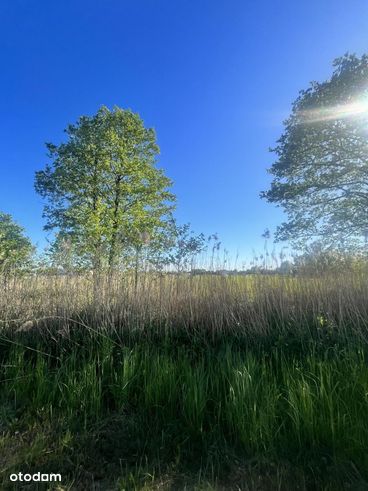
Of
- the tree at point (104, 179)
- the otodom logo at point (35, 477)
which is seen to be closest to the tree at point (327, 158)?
the tree at point (104, 179)

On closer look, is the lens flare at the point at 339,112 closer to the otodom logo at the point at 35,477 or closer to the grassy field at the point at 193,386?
the grassy field at the point at 193,386

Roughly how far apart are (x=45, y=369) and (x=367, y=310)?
4.15 m

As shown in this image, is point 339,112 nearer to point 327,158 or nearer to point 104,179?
point 327,158

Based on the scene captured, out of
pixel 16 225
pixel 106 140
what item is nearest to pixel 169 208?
pixel 106 140

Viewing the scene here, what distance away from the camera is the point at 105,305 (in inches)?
169

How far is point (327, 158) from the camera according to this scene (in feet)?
41.4

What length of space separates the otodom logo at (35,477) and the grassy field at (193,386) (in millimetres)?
55

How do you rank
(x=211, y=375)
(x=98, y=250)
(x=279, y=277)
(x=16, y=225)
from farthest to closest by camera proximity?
(x=16, y=225)
(x=98, y=250)
(x=279, y=277)
(x=211, y=375)

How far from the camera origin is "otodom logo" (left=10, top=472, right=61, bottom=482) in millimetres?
1848

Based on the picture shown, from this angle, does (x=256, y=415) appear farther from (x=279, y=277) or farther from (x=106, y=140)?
(x=106, y=140)

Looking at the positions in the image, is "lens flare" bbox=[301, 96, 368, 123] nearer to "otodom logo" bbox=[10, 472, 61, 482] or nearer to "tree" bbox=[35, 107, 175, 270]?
"tree" bbox=[35, 107, 175, 270]

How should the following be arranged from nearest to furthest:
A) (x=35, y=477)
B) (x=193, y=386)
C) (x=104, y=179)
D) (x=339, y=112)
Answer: (x=35, y=477)
(x=193, y=386)
(x=339, y=112)
(x=104, y=179)

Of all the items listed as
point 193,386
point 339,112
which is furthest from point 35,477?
point 339,112

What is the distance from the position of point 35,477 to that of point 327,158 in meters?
14.1
